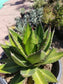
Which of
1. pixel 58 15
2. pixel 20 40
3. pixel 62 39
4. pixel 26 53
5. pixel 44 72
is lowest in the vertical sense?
pixel 62 39

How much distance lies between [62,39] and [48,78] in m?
2.15

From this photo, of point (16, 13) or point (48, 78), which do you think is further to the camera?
point (16, 13)

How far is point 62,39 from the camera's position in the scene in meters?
3.91

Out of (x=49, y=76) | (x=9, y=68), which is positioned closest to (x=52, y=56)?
(x=49, y=76)

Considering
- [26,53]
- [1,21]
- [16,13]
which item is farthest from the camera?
[16,13]

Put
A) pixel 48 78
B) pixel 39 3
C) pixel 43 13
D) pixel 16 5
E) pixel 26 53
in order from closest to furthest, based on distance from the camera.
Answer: pixel 48 78 → pixel 26 53 → pixel 43 13 → pixel 39 3 → pixel 16 5

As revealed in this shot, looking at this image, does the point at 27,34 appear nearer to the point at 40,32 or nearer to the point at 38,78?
the point at 40,32

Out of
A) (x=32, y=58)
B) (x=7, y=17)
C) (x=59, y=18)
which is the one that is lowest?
(x=7, y=17)

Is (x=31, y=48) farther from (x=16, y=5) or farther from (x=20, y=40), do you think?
(x=16, y=5)

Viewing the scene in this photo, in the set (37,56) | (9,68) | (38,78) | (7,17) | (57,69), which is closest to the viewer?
(37,56)

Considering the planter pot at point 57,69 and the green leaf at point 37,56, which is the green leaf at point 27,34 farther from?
the planter pot at point 57,69

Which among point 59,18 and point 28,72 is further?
point 59,18

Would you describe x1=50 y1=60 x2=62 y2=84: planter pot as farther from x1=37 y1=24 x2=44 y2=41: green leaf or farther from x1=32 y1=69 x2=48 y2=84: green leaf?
x1=37 y1=24 x2=44 y2=41: green leaf

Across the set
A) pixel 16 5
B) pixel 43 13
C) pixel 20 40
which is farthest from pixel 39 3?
pixel 20 40
